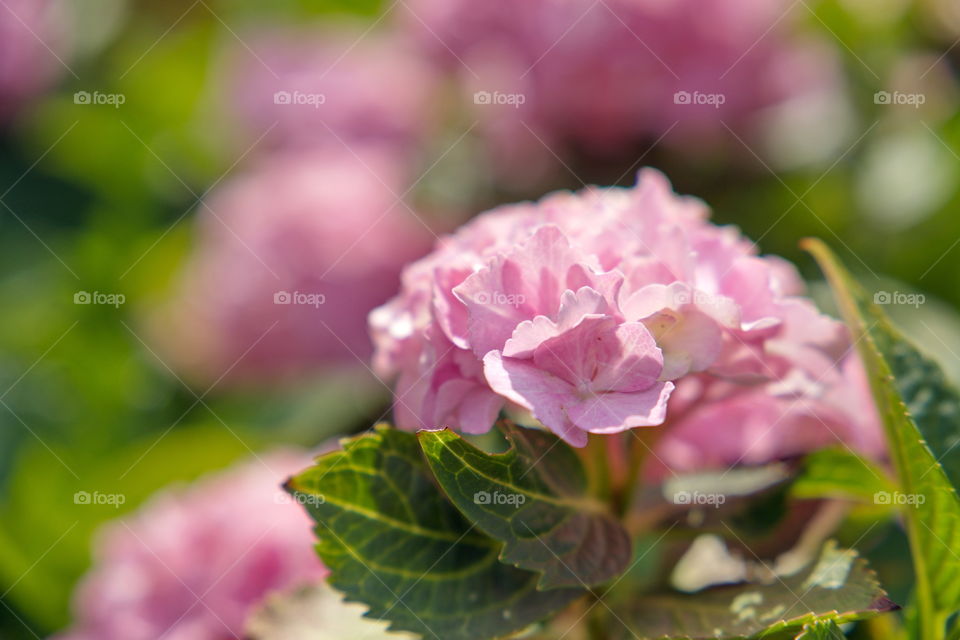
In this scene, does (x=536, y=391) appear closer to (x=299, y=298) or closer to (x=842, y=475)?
(x=842, y=475)

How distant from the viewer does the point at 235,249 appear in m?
1.51

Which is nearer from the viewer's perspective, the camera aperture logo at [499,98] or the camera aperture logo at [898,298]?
the camera aperture logo at [898,298]

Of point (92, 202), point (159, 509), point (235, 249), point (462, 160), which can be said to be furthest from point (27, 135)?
→ point (159, 509)

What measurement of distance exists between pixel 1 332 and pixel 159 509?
0.68m

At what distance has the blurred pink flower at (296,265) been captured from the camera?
1.40 m

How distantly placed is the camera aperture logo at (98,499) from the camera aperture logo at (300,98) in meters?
0.72

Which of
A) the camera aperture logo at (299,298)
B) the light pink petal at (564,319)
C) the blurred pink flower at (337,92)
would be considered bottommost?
the light pink petal at (564,319)

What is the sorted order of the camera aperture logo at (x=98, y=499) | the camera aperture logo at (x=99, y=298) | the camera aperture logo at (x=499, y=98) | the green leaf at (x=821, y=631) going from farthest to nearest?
the camera aperture logo at (x=99, y=298), the camera aperture logo at (x=499, y=98), the camera aperture logo at (x=98, y=499), the green leaf at (x=821, y=631)

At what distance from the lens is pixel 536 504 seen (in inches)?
24.5

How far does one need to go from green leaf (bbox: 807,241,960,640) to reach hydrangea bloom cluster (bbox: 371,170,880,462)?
3 centimetres

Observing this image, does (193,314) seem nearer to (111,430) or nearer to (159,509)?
(111,430)

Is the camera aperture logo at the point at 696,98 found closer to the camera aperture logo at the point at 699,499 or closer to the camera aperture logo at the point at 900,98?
the camera aperture logo at the point at 900,98

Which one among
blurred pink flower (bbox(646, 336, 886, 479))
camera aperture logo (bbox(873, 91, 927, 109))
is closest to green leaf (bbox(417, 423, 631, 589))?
blurred pink flower (bbox(646, 336, 886, 479))

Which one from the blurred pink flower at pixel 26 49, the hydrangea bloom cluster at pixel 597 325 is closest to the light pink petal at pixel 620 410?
the hydrangea bloom cluster at pixel 597 325
